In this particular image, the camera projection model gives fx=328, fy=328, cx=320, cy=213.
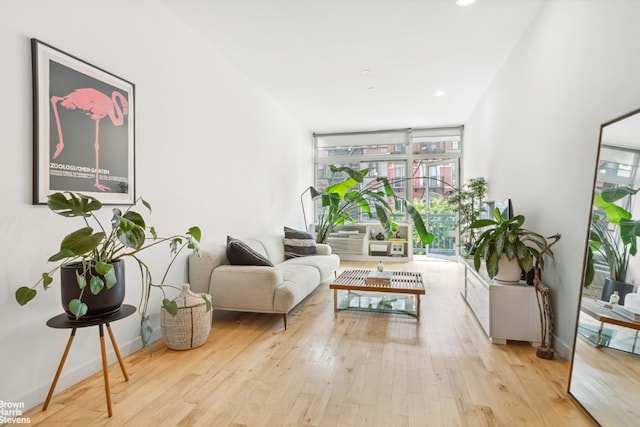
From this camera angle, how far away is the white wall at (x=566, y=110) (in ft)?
6.17

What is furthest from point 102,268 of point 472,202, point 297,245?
point 472,202

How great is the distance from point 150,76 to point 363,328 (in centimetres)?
286

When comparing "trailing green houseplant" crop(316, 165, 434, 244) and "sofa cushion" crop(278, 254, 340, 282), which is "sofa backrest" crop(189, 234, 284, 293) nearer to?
"sofa cushion" crop(278, 254, 340, 282)

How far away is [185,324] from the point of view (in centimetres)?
255

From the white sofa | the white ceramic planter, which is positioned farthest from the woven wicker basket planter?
the white ceramic planter

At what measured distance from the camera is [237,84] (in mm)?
4070

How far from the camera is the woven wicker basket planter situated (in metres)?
2.54

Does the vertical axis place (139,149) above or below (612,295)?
above

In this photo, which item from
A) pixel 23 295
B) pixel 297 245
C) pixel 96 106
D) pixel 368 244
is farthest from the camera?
pixel 368 244

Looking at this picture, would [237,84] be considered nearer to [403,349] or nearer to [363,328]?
[363,328]

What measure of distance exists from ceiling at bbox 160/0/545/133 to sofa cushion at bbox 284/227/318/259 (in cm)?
210

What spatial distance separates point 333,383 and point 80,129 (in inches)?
90.0

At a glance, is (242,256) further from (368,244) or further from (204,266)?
(368,244)

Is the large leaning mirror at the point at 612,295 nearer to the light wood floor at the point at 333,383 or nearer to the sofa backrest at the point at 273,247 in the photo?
the light wood floor at the point at 333,383
